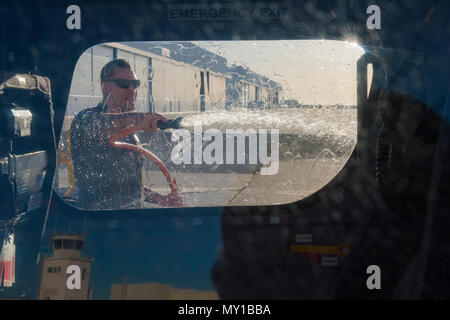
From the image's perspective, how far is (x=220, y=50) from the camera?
8.19 ft

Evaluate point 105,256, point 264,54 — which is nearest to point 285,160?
point 264,54

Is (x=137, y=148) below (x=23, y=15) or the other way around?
below

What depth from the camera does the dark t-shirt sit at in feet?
8.25

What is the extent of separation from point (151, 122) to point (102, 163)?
0.31m

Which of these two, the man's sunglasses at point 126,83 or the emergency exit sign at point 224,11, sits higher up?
the emergency exit sign at point 224,11

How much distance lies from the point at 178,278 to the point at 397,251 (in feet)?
3.43

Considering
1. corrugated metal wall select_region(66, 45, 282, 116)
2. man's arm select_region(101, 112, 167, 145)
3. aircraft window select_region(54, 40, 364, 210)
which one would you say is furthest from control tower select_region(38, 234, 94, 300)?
corrugated metal wall select_region(66, 45, 282, 116)

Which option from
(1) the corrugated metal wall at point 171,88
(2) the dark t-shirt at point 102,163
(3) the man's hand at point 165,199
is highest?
(1) the corrugated metal wall at point 171,88

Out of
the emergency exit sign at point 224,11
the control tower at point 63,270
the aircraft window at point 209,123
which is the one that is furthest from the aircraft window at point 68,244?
the emergency exit sign at point 224,11

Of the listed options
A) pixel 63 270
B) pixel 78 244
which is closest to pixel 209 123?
pixel 78 244

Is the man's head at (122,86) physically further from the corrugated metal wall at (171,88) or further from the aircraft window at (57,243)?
the aircraft window at (57,243)

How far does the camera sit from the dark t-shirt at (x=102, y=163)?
2.52 meters

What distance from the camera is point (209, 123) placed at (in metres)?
2.45
